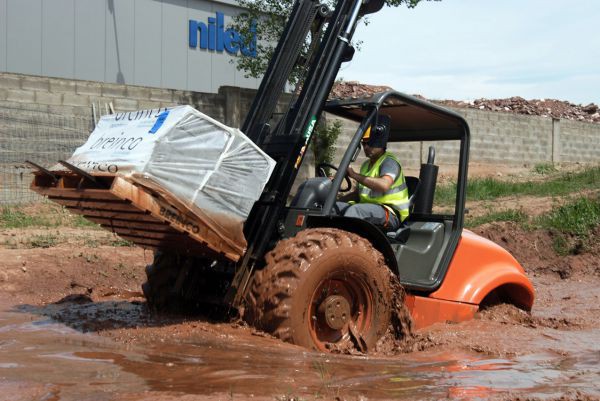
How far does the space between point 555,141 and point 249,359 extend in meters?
23.1

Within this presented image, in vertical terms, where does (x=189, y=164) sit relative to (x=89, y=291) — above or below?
above

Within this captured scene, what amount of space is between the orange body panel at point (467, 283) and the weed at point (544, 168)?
1763 cm

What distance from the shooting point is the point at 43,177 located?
5652 millimetres

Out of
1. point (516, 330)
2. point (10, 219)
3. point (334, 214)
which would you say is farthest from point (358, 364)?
point (10, 219)

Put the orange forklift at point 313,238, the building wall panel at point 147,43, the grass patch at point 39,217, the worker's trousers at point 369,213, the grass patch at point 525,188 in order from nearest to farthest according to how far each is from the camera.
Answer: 1. the orange forklift at point 313,238
2. the worker's trousers at point 369,213
3. the grass patch at point 39,217
4. the grass patch at point 525,188
5. the building wall panel at point 147,43

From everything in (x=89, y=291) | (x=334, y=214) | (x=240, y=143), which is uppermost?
(x=240, y=143)

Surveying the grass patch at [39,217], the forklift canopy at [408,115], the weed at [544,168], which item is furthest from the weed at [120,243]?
the weed at [544,168]

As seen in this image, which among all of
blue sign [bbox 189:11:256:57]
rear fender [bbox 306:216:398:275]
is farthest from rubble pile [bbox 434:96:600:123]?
rear fender [bbox 306:216:398:275]

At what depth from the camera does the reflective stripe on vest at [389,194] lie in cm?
659

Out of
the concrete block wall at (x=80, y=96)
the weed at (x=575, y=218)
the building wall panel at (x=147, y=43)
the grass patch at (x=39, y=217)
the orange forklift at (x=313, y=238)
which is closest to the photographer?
the orange forklift at (x=313, y=238)

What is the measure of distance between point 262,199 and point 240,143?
21.8 inches

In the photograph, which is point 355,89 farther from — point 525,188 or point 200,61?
point 525,188

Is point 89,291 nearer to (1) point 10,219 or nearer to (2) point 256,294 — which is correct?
(2) point 256,294

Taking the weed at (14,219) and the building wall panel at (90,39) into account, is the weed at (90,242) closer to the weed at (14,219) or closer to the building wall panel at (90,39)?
the weed at (14,219)
